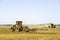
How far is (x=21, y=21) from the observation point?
45594 mm

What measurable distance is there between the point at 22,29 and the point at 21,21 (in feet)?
7.41

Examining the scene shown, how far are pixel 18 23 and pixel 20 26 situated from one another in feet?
3.83

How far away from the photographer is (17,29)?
146ft

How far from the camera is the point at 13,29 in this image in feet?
148

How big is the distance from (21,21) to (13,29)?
3015mm

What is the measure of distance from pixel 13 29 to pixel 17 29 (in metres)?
1.34

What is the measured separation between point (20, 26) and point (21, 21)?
1474 mm

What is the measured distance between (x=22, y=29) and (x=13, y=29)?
2.42 metres

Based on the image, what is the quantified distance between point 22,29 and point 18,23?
2080mm

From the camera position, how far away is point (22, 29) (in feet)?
147

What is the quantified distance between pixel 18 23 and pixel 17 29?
199cm
